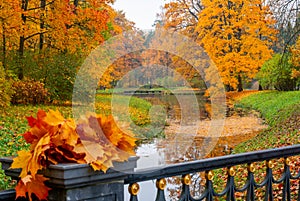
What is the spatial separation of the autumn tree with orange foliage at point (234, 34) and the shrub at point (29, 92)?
11526mm

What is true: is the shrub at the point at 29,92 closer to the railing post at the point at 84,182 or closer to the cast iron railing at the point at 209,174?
the cast iron railing at the point at 209,174

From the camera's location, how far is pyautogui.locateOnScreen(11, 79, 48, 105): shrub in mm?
16031

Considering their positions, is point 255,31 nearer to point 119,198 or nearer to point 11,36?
point 11,36

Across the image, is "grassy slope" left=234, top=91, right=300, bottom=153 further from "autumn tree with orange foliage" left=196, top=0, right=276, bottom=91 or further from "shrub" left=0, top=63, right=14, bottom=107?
"shrub" left=0, top=63, right=14, bottom=107

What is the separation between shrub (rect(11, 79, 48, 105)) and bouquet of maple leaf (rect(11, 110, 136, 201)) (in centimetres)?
1425

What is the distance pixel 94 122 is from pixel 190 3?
29.4 metres

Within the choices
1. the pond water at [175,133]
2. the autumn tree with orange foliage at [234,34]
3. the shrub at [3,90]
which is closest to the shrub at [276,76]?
the autumn tree with orange foliage at [234,34]

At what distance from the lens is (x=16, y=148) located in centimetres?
899

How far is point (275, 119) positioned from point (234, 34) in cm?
1212

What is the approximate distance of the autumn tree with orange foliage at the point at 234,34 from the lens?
84.7 ft

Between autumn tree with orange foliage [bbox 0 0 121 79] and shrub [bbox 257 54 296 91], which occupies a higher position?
autumn tree with orange foliage [bbox 0 0 121 79]

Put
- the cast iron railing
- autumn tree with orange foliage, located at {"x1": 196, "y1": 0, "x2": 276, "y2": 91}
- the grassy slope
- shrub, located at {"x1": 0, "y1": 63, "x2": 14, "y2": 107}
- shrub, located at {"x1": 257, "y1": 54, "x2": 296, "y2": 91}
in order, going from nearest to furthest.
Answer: the cast iron railing
the grassy slope
shrub, located at {"x1": 0, "y1": 63, "x2": 14, "y2": 107}
shrub, located at {"x1": 257, "y1": 54, "x2": 296, "y2": 91}
autumn tree with orange foliage, located at {"x1": 196, "y1": 0, "x2": 276, "y2": 91}

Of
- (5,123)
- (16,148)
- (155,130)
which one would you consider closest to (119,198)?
(155,130)

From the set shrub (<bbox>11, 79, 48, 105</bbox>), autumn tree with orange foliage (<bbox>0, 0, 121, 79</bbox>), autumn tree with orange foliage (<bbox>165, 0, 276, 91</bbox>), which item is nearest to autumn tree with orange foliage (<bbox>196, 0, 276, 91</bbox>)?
autumn tree with orange foliage (<bbox>165, 0, 276, 91</bbox>)
